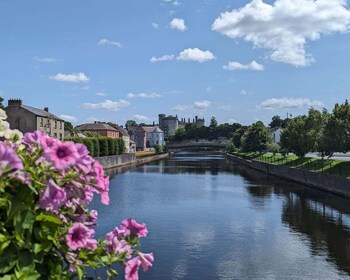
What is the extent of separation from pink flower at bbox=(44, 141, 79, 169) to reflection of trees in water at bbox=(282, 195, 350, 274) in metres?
19.3

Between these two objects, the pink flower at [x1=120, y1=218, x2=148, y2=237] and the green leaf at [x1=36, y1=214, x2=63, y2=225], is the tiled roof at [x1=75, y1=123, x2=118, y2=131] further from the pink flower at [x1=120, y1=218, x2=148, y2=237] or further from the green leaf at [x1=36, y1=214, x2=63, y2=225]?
the green leaf at [x1=36, y1=214, x2=63, y2=225]

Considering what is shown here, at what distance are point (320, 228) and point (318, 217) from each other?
14.0 feet

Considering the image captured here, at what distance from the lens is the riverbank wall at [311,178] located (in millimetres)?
42219

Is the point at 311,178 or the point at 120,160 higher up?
the point at 120,160

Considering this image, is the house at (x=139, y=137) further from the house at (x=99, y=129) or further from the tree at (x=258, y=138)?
the tree at (x=258, y=138)

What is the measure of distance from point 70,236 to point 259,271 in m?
17.6

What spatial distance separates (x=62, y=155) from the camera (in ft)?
8.58

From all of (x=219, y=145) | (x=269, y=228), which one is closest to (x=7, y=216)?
(x=269, y=228)

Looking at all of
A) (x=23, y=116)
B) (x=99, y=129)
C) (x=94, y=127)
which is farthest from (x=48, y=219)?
(x=94, y=127)

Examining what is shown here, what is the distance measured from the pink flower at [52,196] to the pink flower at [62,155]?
0.14 metres

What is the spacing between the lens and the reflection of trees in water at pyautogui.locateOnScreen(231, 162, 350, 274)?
22.8 m

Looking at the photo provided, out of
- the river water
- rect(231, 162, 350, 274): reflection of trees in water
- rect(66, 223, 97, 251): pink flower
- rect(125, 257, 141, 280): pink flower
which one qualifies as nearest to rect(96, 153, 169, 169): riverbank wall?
A: the river water

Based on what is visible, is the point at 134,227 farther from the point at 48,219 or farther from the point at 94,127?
the point at 94,127

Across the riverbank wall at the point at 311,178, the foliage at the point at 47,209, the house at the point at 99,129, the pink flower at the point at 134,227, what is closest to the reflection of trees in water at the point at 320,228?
the riverbank wall at the point at 311,178
